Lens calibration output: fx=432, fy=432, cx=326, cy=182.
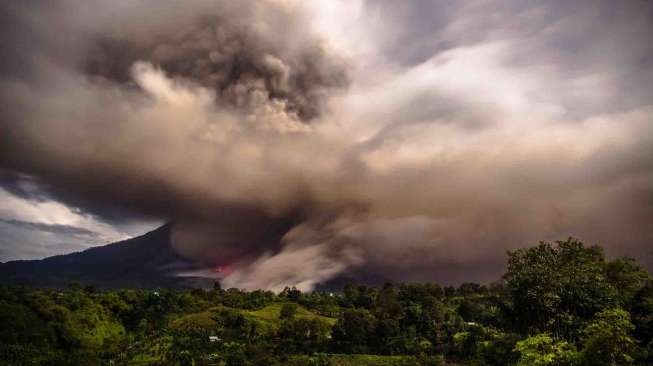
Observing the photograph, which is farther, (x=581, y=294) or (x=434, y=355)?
(x=434, y=355)

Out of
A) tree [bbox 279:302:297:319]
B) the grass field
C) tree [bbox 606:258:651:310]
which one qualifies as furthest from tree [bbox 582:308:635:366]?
tree [bbox 279:302:297:319]

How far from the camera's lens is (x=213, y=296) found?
532 ft

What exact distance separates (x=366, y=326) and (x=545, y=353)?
75.3 meters

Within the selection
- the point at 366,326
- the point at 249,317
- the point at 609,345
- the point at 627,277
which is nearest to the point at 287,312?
the point at 249,317

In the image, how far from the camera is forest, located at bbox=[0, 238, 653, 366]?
137 feet

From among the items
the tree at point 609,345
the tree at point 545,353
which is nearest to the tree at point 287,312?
the tree at point 545,353

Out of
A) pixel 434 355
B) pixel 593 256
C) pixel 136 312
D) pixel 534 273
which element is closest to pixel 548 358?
pixel 534 273

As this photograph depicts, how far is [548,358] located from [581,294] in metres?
13.2

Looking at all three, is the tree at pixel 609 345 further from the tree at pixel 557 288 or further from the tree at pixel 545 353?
the tree at pixel 557 288

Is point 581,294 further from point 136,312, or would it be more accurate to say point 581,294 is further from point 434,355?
point 136,312

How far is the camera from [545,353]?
1345 inches

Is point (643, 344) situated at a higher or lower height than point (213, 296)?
lower

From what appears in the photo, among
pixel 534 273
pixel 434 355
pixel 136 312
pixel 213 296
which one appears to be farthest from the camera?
pixel 213 296

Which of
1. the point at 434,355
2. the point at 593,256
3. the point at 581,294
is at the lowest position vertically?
the point at 434,355
